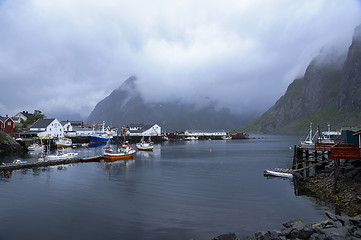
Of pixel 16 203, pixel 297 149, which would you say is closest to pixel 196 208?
pixel 16 203

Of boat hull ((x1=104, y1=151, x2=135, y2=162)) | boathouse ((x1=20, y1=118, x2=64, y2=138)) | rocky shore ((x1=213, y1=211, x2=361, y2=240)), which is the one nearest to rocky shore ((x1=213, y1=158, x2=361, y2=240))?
rocky shore ((x1=213, y1=211, x2=361, y2=240))

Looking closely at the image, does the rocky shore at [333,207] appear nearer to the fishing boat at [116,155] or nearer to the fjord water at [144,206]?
the fjord water at [144,206]

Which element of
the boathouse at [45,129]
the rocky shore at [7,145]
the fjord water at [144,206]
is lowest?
the fjord water at [144,206]

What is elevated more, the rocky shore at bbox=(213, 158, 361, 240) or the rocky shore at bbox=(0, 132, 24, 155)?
the rocky shore at bbox=(0, 132, 24, 155)

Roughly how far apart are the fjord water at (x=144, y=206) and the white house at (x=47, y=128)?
301 ft

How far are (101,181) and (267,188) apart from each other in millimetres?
25906

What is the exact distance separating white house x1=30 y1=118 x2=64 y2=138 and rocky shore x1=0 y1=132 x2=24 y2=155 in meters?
30.6

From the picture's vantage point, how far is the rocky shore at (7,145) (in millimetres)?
88581

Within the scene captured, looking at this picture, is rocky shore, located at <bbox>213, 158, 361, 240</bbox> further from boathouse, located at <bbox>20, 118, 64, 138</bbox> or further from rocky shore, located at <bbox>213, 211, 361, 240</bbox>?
boathouse, located at <bbox>20, 118, 64, 138</bbox>

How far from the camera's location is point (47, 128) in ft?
434

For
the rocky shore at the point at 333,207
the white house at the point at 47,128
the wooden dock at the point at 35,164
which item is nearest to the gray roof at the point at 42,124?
the white house at the point at 47,128

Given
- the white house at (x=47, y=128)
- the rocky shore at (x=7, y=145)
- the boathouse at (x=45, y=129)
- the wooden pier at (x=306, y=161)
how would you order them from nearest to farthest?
the wooden pier at (x=306, y=161)
the rocky shore at (x=7, y=145)
the boathouse at (x=45, y=129)
the white house at (x=47, y=128)

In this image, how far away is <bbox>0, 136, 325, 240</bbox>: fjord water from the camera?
21969 millimetres

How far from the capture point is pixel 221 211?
2672 cm
